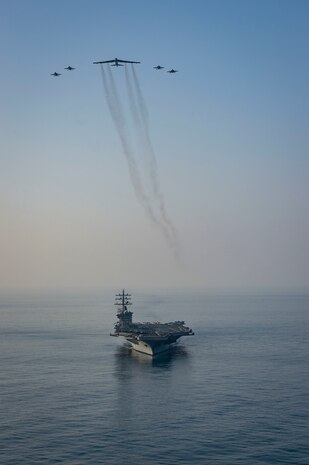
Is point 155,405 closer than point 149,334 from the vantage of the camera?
Yes

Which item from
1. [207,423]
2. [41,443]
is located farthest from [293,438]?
[41,443]

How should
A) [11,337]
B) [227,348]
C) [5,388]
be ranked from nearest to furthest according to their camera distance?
[5,388] → [227,348] → [11,337]

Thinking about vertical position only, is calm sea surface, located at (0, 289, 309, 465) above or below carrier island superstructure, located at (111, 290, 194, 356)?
below

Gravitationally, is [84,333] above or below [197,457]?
above

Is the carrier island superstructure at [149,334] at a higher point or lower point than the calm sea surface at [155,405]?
higher

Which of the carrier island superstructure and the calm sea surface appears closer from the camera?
the calm sea surface

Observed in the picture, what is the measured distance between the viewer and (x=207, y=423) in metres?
67.0

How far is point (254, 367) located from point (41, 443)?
52998 millimetres

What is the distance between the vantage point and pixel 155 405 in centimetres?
7638

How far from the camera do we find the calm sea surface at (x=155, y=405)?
57.8 metres

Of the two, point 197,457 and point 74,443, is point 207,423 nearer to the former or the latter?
point 197,457

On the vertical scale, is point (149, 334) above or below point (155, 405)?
above

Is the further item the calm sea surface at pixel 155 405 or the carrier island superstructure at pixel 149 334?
the carrier island superstructure at pixel 149 334

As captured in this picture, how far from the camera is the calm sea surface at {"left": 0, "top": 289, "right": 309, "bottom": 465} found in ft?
189
